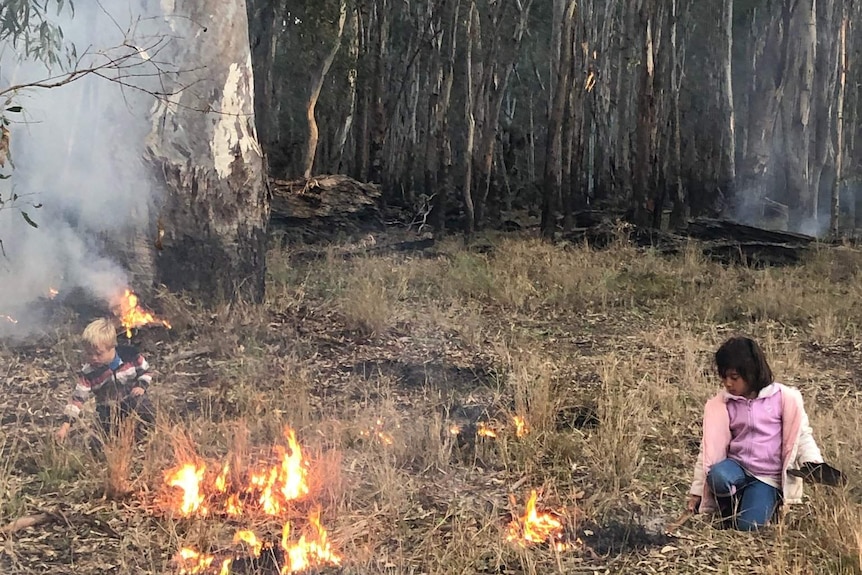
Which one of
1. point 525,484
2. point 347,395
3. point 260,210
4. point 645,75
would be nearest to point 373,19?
point 645,75

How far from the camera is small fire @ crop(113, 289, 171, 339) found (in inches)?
227

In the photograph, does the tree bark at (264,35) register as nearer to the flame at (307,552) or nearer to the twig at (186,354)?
the twig at (186,354)

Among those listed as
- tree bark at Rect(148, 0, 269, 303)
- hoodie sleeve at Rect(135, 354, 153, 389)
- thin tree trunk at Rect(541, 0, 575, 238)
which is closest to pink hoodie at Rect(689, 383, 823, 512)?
hoodie sleeve at Rect(135, 354, 153, 389)

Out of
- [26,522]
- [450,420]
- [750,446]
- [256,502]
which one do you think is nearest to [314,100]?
[450,420]

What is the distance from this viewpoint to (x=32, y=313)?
632 centimetres

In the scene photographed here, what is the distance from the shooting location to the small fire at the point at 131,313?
5.77 metres

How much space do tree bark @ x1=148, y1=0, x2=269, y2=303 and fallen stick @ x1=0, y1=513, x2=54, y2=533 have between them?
3.39 metres

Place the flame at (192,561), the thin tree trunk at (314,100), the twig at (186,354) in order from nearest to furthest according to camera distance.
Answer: the flame at (192,561)
the twig at (186,354)
the thin tree trunk at (314,100)

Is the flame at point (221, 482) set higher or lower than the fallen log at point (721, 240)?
lower

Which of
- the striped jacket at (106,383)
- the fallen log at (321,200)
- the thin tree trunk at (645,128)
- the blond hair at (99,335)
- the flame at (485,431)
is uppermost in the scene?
the thin tree trunk at (645,128)

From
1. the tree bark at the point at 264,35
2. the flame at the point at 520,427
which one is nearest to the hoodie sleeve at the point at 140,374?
the flame at the point at 520,427

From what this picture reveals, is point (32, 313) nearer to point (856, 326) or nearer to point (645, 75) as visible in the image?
point (856, 326)

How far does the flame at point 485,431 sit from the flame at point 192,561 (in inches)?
66.4

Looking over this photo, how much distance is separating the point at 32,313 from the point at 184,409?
7.89ft
